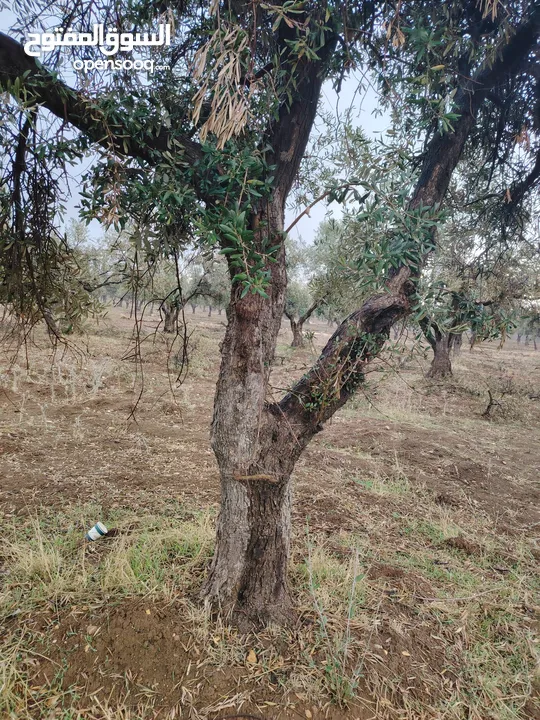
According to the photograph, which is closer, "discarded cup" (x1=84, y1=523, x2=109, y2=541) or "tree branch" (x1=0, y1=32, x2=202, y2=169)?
"tree branch" (x1=0, y1=32, x2=202, y2=169)

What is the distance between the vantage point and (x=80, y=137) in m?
2.14

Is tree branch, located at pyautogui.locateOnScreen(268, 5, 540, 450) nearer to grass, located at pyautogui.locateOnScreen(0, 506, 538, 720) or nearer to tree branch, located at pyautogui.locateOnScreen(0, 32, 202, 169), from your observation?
grass, located at pyautogui.locateOnScreen(0, 506, 538, 720)

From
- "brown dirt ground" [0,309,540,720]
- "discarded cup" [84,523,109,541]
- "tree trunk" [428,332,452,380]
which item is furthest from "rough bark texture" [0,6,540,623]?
"tree trunk" [428,332,452,380]

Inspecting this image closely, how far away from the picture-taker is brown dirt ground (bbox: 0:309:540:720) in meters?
2.39

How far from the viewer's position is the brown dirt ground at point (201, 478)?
2.39m

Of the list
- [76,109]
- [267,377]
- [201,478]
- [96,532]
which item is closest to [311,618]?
[267,377]

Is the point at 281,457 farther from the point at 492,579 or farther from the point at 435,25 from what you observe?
the point at 435,25

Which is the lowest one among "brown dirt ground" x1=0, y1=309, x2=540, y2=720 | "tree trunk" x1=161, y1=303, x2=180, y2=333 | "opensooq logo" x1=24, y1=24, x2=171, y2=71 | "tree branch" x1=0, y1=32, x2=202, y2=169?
"brown dirt ground" x1=0, y1=309, x2=540, y2=720

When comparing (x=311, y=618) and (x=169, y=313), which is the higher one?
(x=169, y=313)

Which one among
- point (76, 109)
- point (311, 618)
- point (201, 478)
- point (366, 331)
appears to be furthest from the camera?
point (201, 478)

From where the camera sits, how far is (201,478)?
539cm

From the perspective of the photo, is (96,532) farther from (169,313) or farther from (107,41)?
(107,41)

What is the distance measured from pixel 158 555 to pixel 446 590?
2.52 metres

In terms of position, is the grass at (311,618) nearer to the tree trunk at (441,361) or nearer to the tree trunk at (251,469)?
the tree trunk at (251,469)
